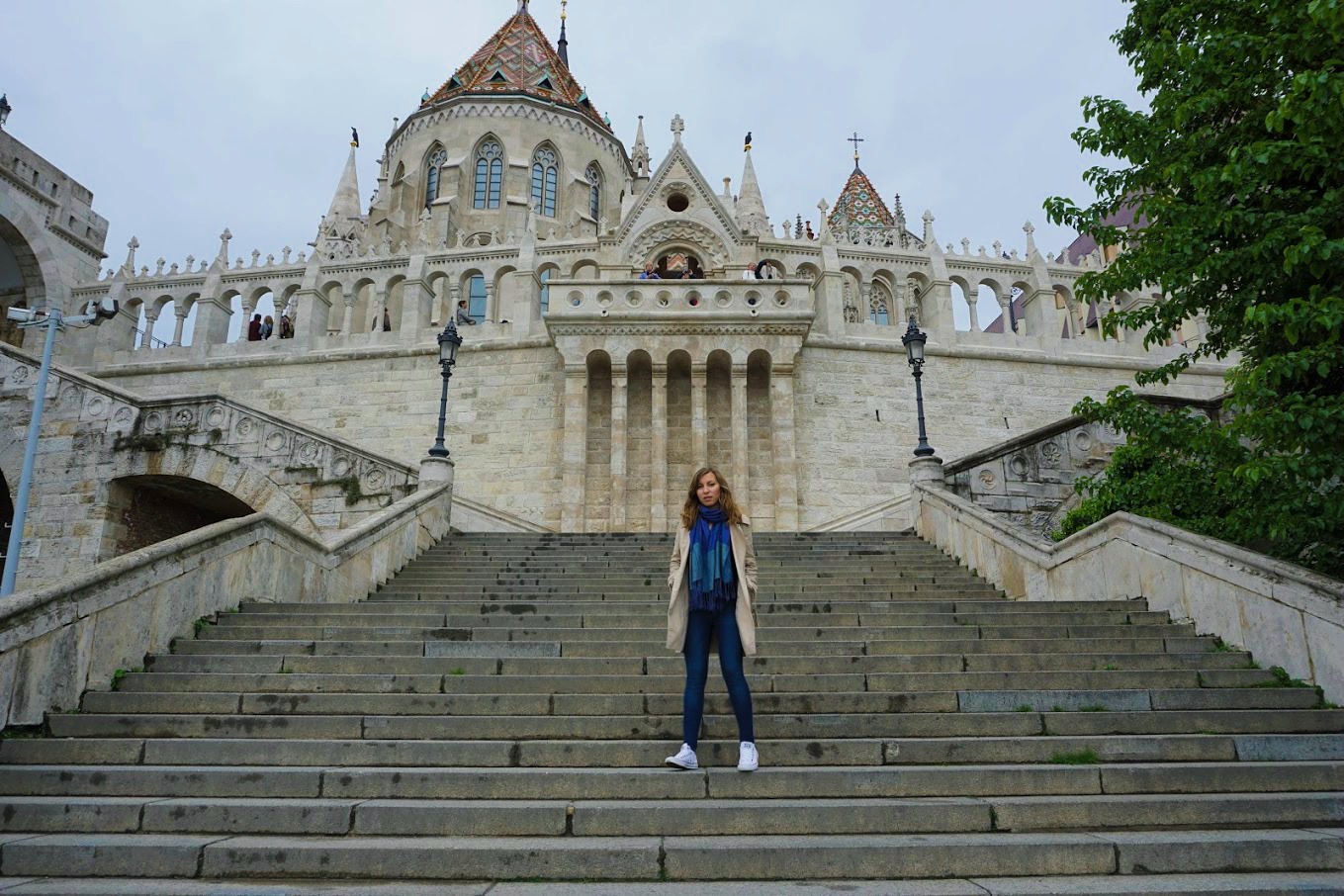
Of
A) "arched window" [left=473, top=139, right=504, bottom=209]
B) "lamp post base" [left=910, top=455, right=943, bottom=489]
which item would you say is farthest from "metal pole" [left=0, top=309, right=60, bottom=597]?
"arched window" [left=473, top=139, right=504, bottom=209]

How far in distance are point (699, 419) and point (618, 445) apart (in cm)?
190

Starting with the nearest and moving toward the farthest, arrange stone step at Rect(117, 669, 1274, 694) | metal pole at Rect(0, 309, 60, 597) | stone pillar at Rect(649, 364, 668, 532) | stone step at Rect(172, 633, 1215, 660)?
stone step at Rect(117, 669, 1274, 694) < stone step at Rect(172, 633, 1215, 660) < metal pole at Rect(0, 309, 60, 597) < stone pillar at Rect(649, 364, 668, 532)

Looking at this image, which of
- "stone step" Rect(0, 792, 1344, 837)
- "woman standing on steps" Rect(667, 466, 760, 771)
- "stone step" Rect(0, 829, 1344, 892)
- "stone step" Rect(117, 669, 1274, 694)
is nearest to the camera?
"stone step" Rect(0, 829, 1344, 892)

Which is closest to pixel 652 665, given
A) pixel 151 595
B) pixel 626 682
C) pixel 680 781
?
pixel 626 682

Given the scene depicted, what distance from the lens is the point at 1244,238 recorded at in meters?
7.46

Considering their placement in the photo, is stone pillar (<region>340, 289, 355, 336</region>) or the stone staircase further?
stone pillar (<region>340, 289, 355, 336</region>)

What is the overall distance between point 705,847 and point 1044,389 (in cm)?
2098

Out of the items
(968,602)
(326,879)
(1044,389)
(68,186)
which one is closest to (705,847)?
(326,879)

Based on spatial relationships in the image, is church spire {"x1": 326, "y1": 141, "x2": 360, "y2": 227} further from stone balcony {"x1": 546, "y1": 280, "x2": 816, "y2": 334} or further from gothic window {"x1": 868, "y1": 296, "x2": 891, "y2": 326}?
gothic window {"x1": 868, "y1": 296, "x2": 891, "y2": 326}

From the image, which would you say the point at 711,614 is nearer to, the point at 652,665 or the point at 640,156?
the point at 652,665

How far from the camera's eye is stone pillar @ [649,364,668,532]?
18.2m

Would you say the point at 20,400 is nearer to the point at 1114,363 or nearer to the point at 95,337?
the point at 95,337

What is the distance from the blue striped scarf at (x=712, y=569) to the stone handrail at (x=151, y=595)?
4.35 m

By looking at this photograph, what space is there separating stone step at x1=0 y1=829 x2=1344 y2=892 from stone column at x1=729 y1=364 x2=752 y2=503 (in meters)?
14.5
